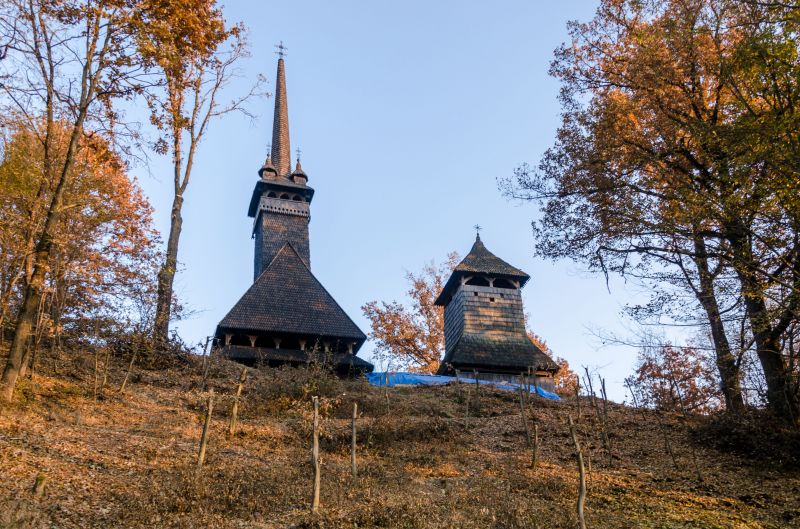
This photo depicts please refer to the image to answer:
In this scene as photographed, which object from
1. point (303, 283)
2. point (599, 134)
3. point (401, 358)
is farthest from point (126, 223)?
point (599, 134)

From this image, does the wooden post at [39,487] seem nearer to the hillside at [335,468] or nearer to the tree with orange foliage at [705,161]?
the hillside at [335,468]

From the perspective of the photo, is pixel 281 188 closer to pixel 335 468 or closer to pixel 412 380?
pixel 412 380

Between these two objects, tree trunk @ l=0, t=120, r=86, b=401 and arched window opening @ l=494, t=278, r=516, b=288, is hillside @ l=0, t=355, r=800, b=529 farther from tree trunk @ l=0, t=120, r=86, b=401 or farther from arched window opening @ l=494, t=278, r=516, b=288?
arched window opening @ l=494, t=278, r=516, b=288

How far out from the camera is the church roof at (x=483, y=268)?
30.4 metres

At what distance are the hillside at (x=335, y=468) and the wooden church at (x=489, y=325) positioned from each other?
9.07 metres

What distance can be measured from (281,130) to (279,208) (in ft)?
26.0

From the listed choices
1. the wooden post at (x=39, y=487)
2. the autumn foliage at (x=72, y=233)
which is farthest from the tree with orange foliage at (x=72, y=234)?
the wooden post at (x=39, y=487)

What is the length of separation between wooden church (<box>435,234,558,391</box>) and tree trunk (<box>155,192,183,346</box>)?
11575mm

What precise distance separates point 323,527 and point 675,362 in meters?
27.7

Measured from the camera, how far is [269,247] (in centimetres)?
3416

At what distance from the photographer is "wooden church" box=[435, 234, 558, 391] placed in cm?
2780

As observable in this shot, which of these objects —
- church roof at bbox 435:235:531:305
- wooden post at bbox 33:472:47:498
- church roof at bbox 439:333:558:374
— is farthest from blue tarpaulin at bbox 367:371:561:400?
wooden post at bbox 33:472:47:498

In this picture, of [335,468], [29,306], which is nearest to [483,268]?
[335,468]

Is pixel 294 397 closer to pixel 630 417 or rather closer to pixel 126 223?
pixel 630 417
